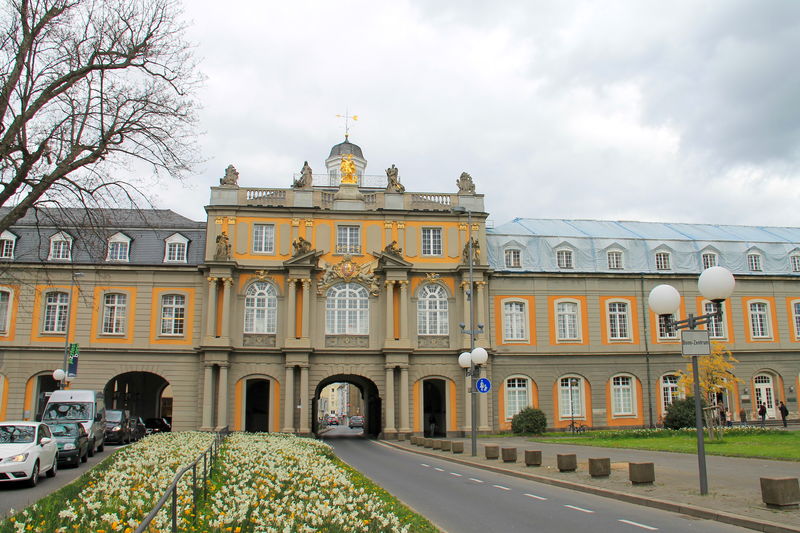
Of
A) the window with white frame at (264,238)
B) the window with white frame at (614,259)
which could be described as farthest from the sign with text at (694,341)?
the window with white frame at (614,259)

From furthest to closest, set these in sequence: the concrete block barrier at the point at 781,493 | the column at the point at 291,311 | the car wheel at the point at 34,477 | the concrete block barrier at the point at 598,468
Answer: the column at the point at 291,311 < the concrete block barrier at the point at 598,468 < the car wheel at the point at 34,477 < the concrete block barrier at the point at 781,493

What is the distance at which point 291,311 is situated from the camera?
Answer: 43844 millimetres

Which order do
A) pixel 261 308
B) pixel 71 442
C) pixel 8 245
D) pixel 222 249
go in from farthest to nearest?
pixel 8 245 < pixel 261 308 < pixel 222 249 < pixel 71 442

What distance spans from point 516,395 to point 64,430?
28.8 metres

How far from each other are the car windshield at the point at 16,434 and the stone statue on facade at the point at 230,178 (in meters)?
28.5

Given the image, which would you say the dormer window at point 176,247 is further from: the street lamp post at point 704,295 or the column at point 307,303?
the street lamp post at point 704,295

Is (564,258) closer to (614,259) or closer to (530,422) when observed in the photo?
(614,259)

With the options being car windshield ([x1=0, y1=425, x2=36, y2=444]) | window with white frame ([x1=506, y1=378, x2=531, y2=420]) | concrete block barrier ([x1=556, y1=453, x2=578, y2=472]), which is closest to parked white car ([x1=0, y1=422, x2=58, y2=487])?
car windshield ([x1=0, y1=425, x2=36, y2=444])

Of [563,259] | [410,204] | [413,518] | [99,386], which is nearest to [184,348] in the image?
[99,386]

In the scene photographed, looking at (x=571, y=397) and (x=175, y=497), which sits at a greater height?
(x=571, y=397)

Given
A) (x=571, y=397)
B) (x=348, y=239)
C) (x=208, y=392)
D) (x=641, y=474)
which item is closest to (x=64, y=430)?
(x=208, y=392)

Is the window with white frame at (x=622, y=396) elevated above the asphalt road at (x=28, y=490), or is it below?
above

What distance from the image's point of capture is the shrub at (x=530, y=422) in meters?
41.4

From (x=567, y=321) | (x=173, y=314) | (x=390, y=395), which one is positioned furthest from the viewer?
(x=567, y=321)
